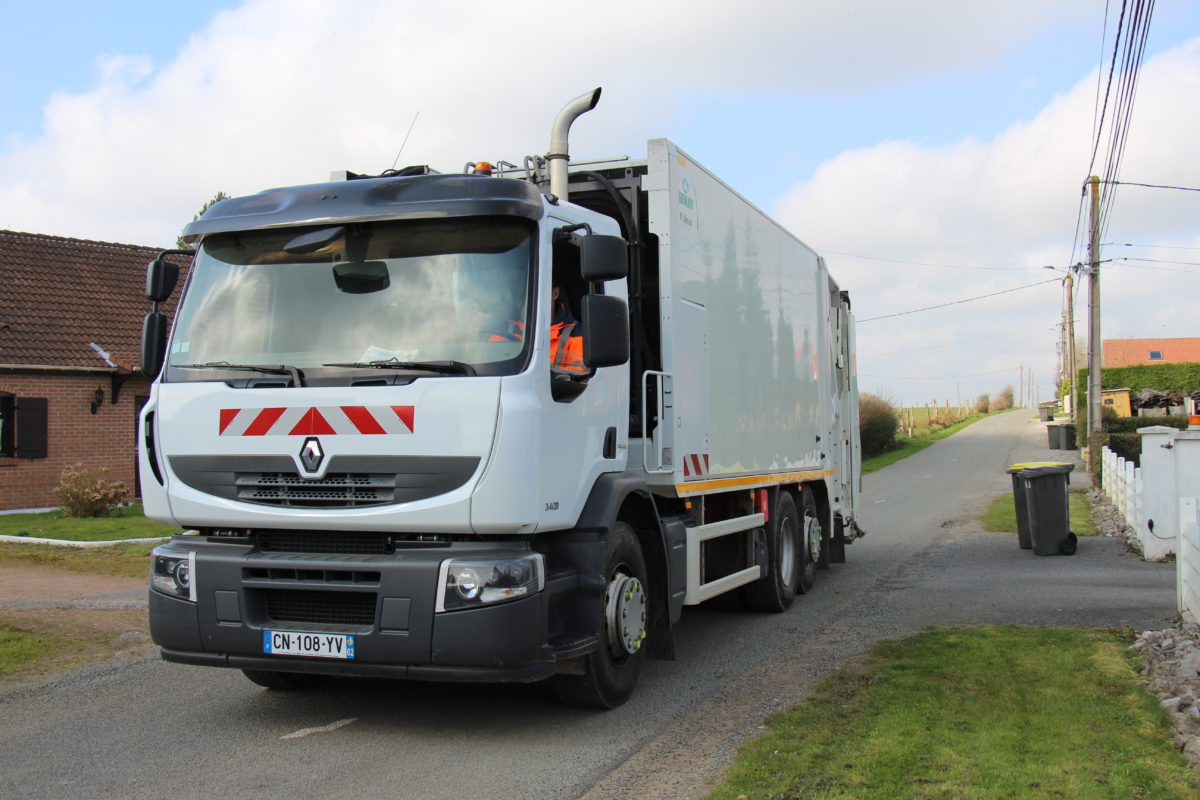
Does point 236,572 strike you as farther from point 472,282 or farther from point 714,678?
point 714,678

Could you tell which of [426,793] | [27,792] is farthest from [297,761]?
[27,792]

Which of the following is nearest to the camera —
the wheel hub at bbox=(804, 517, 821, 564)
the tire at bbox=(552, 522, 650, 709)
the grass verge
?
the tire at bbox=(552, 522, 650, 709)

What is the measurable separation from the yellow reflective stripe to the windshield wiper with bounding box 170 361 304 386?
99.8 inches

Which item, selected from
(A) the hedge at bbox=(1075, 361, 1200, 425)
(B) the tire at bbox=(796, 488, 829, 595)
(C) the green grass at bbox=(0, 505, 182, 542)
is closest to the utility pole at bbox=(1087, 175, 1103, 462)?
(B) the tire at bbox=(796, 488, 829, 595)

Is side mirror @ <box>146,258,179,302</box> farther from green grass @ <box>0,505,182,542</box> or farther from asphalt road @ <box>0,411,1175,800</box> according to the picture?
green grass @ <box>0,505,182,542</box>

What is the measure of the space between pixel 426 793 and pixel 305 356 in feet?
7.14

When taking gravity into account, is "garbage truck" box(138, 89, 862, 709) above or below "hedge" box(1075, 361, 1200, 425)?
below

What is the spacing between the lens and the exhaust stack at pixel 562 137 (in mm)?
6648

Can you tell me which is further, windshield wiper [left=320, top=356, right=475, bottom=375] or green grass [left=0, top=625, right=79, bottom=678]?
green grass [left=0, top=625, right=79, bottom=678]

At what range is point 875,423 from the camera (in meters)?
37.8

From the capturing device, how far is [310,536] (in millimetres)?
5289

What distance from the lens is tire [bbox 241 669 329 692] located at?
20.6ft

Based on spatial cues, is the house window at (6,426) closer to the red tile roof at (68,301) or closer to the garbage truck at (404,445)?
the red tile roof at (68,301)

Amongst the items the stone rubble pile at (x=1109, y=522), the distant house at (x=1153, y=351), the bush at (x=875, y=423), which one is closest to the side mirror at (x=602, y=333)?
the stone rubble pile at (x=1109, y=522)
